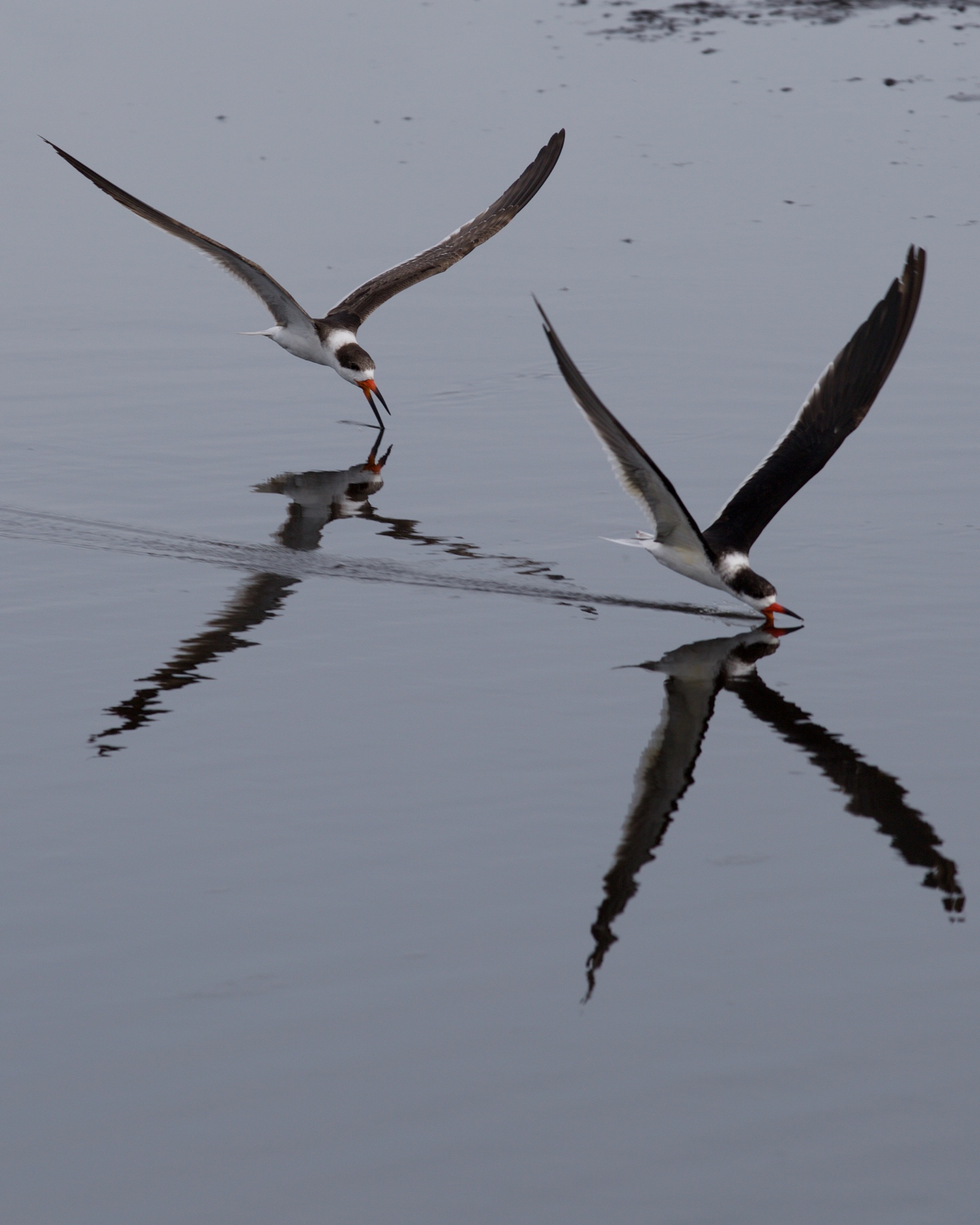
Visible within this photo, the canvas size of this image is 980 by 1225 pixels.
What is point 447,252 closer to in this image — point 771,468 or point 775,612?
point 771,468

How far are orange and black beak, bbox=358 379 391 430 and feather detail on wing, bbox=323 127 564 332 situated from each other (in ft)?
2.27

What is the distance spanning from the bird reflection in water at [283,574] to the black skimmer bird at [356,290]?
0.97m

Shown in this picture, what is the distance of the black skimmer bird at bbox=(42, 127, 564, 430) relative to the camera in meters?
13.4

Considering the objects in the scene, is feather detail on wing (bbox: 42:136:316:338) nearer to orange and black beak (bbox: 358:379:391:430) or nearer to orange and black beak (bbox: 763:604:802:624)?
orange and black beak (bbox: 358:379:391:430)

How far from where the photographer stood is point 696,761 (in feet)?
25.9

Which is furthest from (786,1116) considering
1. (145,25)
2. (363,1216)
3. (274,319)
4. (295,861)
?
(145,25)

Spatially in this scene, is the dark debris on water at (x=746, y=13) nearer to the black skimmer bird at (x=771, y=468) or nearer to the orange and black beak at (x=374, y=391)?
the orange and black beak at (x=374, y=391)

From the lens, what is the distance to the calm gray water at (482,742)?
5.16 m

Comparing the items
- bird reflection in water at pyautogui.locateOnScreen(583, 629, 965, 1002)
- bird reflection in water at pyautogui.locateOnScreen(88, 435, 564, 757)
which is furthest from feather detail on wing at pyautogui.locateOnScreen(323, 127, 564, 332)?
bird reflection in water at pyautogui.locateOnScreen(583, 629, 965, 1002)

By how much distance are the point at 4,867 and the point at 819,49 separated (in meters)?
25.0

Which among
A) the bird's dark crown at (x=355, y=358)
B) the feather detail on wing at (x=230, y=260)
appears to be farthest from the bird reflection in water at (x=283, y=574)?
the feather detail on wing at (x=230, y=260)

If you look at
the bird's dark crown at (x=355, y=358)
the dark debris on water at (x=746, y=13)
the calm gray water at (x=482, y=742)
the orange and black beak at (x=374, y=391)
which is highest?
the dark debris on water at (x=746, y=13)

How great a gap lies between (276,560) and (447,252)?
5.58 metres

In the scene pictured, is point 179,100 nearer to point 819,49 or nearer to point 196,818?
point 819,49
